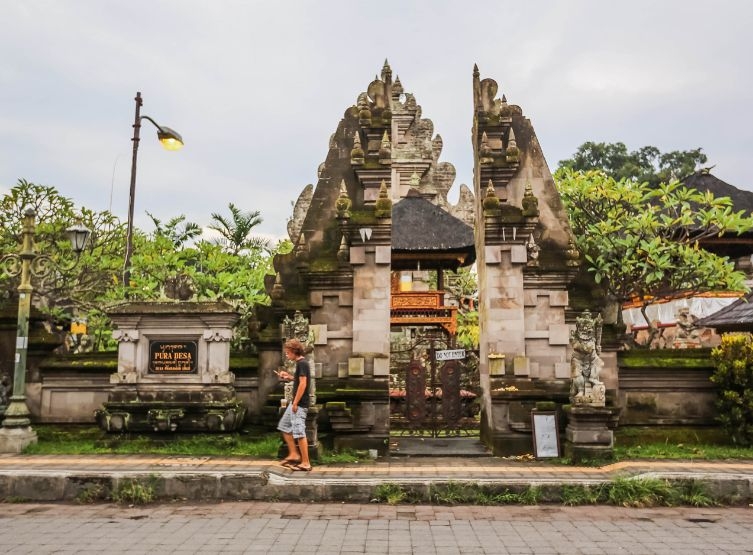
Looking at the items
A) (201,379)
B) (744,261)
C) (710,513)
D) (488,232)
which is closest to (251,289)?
(201,379)

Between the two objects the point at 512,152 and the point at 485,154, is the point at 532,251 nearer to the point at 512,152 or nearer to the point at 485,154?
the point at 512,152

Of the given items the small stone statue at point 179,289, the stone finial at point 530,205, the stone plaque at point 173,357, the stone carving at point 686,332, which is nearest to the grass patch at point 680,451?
the stone finial at point 530,205

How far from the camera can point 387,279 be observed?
1153cm

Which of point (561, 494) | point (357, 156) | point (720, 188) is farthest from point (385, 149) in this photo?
point (720, 188)

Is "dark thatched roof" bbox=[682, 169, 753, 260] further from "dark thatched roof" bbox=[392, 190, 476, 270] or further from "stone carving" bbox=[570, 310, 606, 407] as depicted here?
"stone carving" bbox=[570, 310, 606, 407]

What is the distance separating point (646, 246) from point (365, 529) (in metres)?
9.67

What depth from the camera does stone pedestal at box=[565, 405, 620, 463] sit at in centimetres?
1023

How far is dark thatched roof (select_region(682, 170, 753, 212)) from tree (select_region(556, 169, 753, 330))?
1014cm

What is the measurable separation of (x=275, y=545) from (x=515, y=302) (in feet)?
22.3

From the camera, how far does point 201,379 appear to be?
11109 millimetres

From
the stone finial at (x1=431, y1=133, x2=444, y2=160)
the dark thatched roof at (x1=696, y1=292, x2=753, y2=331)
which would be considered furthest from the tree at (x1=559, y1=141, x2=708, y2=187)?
the dark thatched roof at (x1=696, y1=292, x2=753, y2=331)

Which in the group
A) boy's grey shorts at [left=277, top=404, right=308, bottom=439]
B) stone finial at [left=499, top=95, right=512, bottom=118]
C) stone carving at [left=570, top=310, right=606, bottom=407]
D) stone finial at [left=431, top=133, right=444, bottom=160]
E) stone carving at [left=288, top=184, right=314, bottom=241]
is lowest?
boy's grey shorts at [left=277, top=404, right=308, bottom=439]

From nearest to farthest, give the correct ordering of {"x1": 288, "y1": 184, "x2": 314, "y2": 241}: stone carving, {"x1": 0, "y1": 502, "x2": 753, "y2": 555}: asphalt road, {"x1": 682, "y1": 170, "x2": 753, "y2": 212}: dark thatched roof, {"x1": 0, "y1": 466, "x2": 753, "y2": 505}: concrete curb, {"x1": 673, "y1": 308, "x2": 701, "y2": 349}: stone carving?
{"x1": 0, "y1": 502, "x2": 753, "y2": 555}: asphalt road < {"x1": 0, "y1": 466, "x2": 753, "y2": 505}: concrete curb < {"x1": 673, "y1": 308, "x2": 701, "y2": 349}: stone carving < {"x1": 682, "y1": 170, "x2": 753, "y2": 212}: dark thatched roof < {"x1": 288, "y1": 184, "x2": 314, "y2": 241}: stone carving

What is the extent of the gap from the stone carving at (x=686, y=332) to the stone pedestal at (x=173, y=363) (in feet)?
53.4
